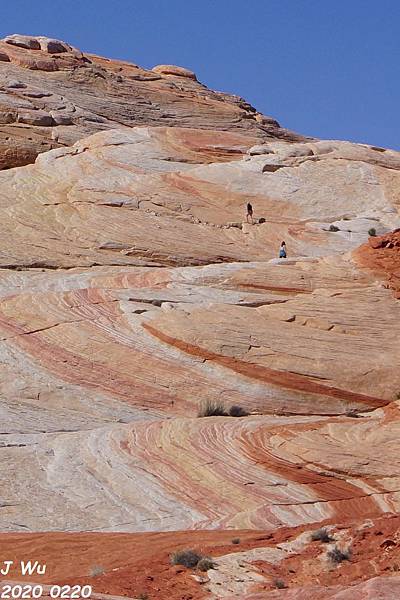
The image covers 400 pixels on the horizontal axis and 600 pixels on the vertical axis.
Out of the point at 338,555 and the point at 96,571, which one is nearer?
the point at 96,571

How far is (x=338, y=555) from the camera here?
1805 cm

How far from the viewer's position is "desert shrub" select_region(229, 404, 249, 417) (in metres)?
26.7

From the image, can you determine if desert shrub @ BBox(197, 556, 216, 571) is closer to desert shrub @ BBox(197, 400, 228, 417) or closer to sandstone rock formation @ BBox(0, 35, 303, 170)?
desert shrub @ BBox(197, 400, 228, 417)

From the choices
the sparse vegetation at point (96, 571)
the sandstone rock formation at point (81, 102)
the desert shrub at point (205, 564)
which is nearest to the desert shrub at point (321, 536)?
the desert shrub at point (205, 564)

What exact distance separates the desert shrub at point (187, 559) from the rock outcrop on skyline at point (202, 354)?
11.6 inches

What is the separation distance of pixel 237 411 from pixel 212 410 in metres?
0.70

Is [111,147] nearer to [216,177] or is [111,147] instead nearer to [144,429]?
[216,177]

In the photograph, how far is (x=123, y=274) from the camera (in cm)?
3225

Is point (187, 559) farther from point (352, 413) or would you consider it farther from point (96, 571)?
point (352, 413)

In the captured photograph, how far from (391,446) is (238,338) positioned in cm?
530

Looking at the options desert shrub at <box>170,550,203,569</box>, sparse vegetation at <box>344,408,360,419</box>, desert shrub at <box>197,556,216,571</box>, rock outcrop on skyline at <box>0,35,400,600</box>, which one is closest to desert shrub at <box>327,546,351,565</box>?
rock outcrop on skyline at <box>0,35,400,600</box>

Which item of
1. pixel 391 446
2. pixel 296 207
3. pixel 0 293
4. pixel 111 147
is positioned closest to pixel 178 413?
pixel 391 446

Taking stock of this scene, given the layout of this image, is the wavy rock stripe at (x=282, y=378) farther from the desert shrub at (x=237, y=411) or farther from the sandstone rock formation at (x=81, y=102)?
the sandstone rock formation at (x=81, y=102)

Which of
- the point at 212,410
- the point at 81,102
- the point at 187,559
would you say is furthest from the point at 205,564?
the point at 81,102
